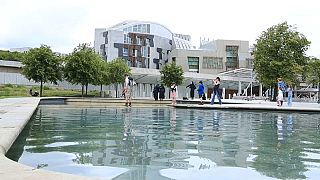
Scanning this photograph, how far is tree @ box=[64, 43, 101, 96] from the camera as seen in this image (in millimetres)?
40062

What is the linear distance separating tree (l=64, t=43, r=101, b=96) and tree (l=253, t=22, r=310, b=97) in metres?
18.3

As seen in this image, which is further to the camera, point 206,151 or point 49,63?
point 49,63

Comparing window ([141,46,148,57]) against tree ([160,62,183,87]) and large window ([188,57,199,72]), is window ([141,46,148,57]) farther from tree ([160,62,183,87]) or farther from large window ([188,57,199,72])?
tree ([160,62,183,87])

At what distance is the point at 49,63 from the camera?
38.9 metres

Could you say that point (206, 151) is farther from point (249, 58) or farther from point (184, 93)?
point (249, 58)

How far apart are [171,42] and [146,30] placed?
389 inches

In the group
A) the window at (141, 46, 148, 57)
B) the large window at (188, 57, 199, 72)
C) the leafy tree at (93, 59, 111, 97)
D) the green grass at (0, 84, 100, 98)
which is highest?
the window at (141, 46, 148, 57)

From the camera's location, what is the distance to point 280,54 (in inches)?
1586

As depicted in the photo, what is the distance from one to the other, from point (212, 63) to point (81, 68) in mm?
51201

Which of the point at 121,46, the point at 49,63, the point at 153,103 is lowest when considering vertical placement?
the point at 153,103

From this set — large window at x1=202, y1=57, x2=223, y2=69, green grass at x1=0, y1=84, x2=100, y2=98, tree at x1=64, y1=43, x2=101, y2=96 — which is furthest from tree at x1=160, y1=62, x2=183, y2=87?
large window at x1=202, y1=57, x2=223, y2=69

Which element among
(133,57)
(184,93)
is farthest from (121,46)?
(184,93)

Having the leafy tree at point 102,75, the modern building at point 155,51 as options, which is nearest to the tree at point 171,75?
the leafy tree at point 102,75

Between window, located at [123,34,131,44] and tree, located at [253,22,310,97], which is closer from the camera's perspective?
tree, located at [253,22,310,97]
